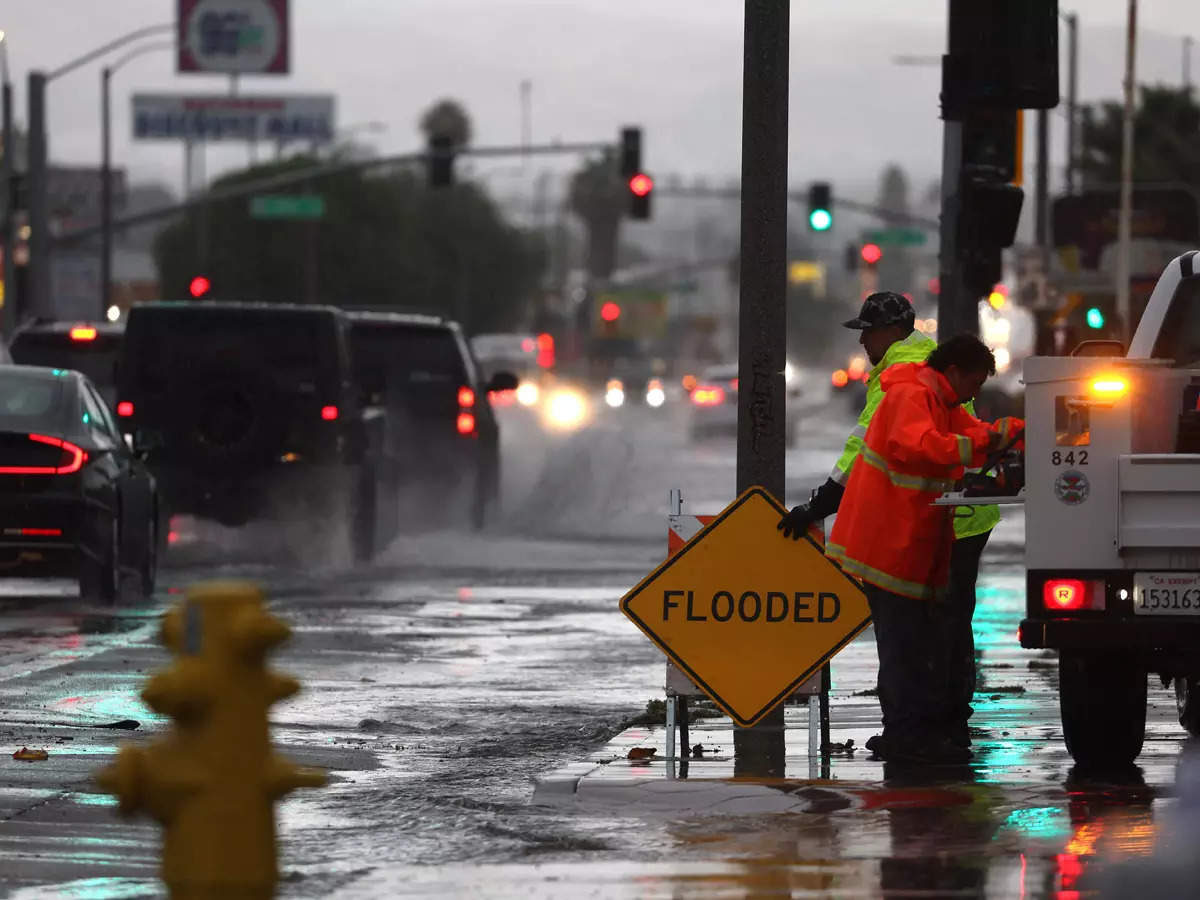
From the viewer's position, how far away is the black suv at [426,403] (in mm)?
26969

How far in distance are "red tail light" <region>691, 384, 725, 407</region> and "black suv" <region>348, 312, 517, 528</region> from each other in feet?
109

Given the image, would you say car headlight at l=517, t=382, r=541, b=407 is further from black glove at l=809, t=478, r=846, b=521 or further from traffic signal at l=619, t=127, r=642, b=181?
black glove at l=809, t=478, r=846, b=521

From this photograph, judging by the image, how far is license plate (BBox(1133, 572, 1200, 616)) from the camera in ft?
32.5

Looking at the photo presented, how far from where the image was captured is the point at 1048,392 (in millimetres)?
9977

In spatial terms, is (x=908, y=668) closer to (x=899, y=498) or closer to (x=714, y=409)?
(x=899, y=498)

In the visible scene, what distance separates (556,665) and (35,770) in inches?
200

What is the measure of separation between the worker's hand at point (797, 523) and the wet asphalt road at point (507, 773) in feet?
2.93

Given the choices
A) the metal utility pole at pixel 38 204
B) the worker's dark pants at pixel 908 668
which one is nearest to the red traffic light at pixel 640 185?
the metal utility pole at pixel 38 204

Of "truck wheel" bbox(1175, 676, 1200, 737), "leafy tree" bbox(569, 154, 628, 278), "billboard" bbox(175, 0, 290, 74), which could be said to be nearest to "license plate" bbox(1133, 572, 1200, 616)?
"truck wheel" bbox(1175, 676, 1200, 737)

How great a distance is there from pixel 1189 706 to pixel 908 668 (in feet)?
5.04

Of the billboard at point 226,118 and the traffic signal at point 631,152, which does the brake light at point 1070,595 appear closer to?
the traffic signal at point 631,152

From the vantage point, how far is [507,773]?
10812 millimetres

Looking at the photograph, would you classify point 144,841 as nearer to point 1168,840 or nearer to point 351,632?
point 1168,840

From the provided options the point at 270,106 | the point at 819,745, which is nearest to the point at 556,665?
the point at 819,745
